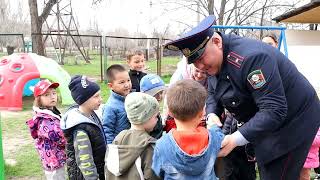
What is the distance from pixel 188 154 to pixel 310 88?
Answer: 3.15 ft

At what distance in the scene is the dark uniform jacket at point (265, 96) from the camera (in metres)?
2.02

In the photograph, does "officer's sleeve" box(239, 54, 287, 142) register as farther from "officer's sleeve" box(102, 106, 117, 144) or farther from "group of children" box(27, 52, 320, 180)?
"officer's sleeve" box(102, 106, 117, 144)

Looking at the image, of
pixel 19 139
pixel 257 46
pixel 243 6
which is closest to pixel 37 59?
pixel 19 139

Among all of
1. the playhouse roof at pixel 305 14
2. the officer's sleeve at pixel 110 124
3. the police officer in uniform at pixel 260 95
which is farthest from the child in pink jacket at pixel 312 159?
the playhouse roof at pixel 305 14

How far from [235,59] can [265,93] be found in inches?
10.0

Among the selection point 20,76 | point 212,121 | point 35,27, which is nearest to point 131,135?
point 212,121

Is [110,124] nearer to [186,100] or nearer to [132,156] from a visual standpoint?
[132,156]

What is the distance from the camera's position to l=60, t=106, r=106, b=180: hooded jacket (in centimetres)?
263

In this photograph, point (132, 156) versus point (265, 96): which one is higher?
point (265, 96)

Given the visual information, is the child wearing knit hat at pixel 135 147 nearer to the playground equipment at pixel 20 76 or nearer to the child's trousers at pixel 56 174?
the child's trousers at pixel 56 174

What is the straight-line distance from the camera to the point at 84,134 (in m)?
2.69

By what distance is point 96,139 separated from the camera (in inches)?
109

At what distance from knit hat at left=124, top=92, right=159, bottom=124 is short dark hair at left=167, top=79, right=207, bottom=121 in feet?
0.97

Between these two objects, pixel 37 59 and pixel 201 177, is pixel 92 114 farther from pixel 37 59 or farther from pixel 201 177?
pixel 37 59
